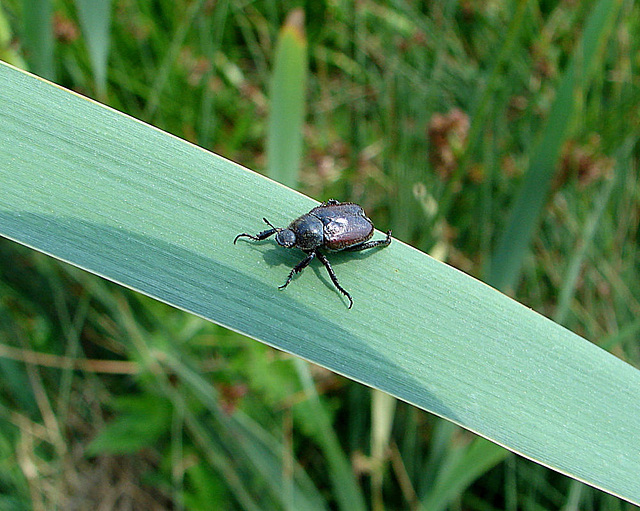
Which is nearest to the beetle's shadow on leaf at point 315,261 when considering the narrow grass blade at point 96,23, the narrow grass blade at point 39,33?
the narrow grass blade at point 96,23

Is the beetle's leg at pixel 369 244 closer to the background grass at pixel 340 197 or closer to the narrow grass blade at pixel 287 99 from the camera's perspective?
the narrow grass blade at pixel 287 99

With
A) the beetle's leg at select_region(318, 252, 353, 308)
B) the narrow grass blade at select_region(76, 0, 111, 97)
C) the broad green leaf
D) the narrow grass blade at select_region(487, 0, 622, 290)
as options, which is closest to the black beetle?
the beetle's leg at select_region(318, 252, 353, 308)

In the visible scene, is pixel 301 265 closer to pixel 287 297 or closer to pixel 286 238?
pixel 286 238

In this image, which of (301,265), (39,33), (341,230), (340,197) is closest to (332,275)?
(301,265)

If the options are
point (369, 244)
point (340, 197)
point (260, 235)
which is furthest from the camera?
point (340, 197)

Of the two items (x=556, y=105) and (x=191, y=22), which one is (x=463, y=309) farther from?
(x=191, y=22)

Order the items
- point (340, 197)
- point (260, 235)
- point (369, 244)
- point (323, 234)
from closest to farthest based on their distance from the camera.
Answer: point (260, 235) < point (369, 244) < point (323, 234) < point (340, 197)
